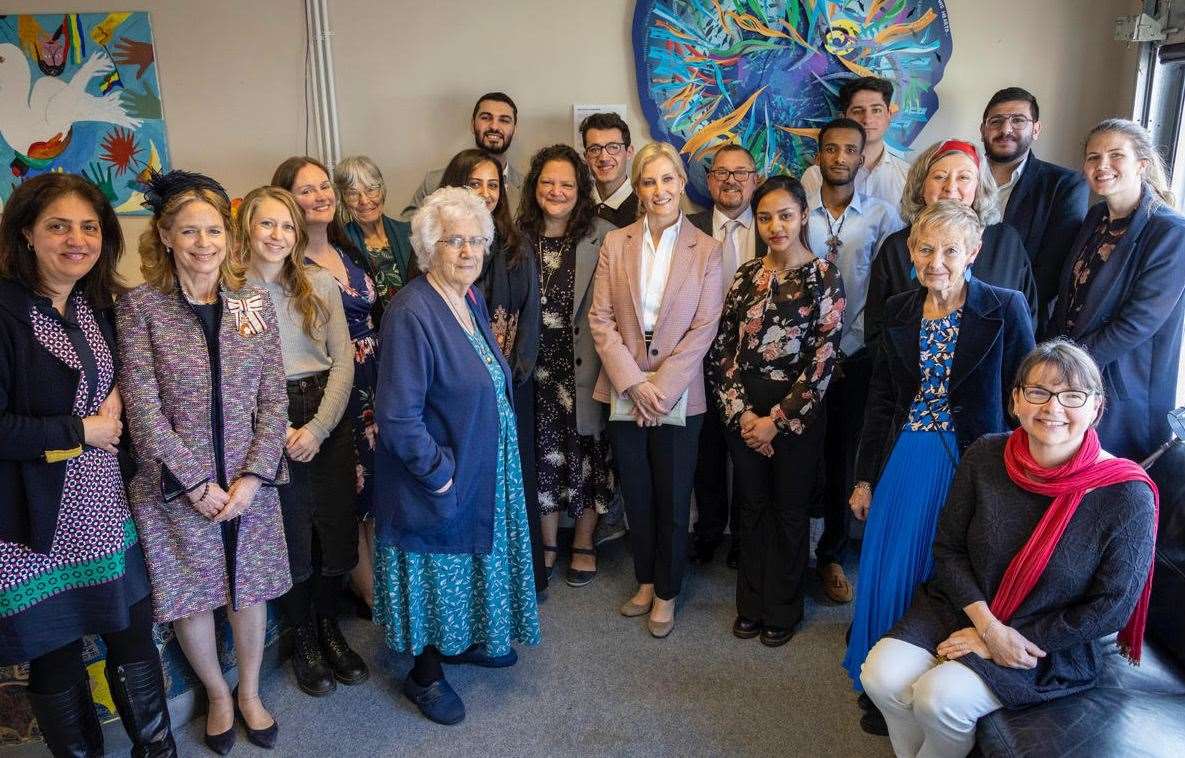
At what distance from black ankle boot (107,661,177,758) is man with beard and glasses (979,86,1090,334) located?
300 centimetres

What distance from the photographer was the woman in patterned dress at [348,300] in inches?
101

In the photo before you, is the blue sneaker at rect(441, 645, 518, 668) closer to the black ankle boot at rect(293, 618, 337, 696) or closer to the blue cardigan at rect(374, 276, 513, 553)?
the black ankle boot at rect(293, 618, 337, 696)

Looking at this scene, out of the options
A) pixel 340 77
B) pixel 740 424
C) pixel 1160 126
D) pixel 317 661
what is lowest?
pixel 317 661

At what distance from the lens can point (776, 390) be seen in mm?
2582

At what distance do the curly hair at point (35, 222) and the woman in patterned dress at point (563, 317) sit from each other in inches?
49.2

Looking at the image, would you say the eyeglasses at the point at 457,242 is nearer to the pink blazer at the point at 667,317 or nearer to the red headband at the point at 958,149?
the pink blazer at the point at 667,317

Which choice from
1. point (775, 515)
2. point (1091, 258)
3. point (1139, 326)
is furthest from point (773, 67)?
point (775, 515)

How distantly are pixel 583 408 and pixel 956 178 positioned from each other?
1440 millimetres

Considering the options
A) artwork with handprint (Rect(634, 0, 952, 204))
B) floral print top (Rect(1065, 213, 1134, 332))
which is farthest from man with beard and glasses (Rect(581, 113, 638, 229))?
floral print top (Rect(1065, 213, 1134, 332))

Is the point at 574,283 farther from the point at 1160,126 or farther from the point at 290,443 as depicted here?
the point at 1160,126

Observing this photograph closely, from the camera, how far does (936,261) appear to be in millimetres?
2043

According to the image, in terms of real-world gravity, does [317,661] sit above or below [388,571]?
below

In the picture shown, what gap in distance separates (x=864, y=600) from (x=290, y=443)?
1.68m

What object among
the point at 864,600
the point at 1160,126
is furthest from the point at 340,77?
the point at 1160,126
